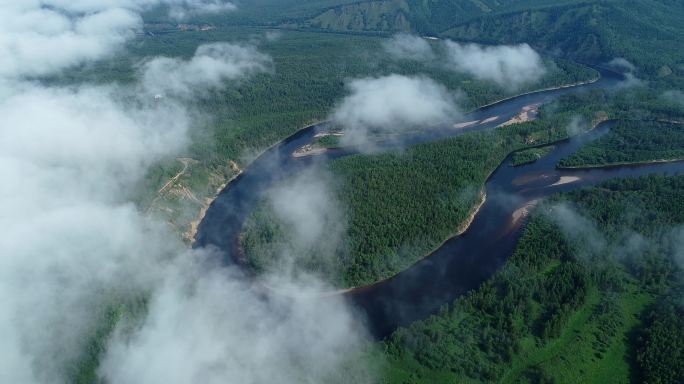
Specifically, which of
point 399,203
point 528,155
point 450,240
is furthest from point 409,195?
point 528,155

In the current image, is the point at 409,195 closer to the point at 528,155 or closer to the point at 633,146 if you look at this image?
the point at 528,155

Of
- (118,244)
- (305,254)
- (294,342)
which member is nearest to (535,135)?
(305,254)

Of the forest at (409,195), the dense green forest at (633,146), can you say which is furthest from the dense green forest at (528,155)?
the dense green forest at (633,146)

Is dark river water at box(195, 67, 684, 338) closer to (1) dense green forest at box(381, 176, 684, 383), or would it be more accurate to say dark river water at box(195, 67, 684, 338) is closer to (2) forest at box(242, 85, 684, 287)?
(2) forest at box(242, 85, 684, 287)

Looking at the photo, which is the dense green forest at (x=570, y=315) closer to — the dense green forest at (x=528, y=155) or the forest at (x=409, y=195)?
the forest at (x=409, y=195)

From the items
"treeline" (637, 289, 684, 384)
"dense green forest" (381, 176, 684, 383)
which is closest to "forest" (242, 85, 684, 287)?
"dense green forest" (381, 176, 684, 383)
